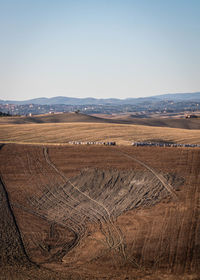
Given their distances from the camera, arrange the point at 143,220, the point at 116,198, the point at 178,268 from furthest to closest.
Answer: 1. the point at 116,198
2. the point at 143,220
3. the point at 178,268

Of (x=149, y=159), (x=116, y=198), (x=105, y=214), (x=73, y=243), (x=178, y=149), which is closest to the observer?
(x=73, y=243)

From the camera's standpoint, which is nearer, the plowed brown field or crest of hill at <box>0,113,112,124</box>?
the plowed brown field

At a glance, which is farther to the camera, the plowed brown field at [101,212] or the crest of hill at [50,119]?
the crest of hill at [50,119]

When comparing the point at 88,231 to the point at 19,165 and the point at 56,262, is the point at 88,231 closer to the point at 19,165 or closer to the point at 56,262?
the point at 56,262

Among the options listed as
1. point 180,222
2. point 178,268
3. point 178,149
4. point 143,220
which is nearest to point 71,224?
point 143,220

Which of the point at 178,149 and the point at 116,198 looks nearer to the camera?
the point at 116,198

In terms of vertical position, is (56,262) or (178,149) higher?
(178,149)

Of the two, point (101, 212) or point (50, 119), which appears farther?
point (50, 119)

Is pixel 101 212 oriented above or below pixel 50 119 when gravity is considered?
below
